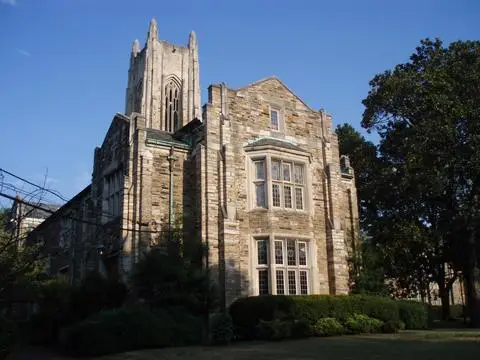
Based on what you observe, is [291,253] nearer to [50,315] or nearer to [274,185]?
[274,185]

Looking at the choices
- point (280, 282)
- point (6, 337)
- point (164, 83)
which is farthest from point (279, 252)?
point (164, 83)

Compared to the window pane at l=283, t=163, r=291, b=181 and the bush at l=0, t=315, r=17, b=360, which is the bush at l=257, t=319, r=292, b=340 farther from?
the bush at l=0, t=315, r=17, b=360

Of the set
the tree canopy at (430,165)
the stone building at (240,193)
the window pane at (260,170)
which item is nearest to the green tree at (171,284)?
the stone building at (240,193)

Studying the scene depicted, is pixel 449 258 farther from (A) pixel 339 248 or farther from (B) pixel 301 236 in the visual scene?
(B) pixel 301 236

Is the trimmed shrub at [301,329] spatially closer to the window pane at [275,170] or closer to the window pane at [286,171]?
the window pane at [275,170]

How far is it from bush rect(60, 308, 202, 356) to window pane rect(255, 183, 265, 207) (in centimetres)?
688

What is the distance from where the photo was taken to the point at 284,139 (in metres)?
23.1

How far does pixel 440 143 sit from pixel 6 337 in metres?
23.1

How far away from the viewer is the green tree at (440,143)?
2591 centimetres

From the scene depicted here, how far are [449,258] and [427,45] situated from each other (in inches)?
531

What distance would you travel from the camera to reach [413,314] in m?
21.6

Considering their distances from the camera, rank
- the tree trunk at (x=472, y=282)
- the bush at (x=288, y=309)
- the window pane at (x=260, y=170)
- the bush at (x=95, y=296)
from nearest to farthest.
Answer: the bush at (x=288, y=309) < the bush at (x=95, y=296) < the window pane at (x=260, y=170) < the tree trunk at (x=472, y=282)

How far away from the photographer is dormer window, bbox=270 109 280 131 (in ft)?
76.0

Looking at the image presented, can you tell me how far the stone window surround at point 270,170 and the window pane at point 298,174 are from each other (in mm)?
176
